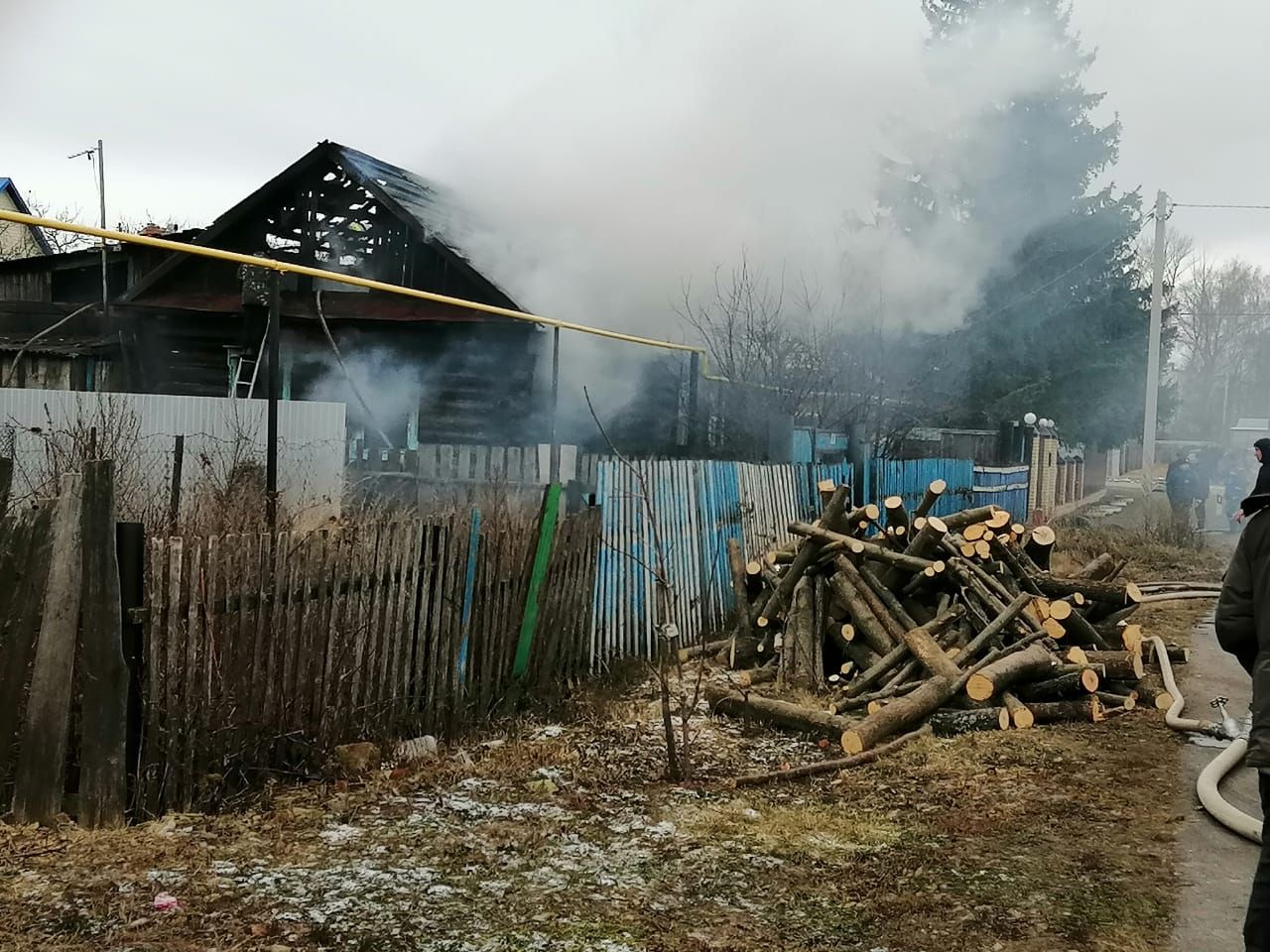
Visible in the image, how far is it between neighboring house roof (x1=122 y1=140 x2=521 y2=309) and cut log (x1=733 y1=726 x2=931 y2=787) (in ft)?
22.9

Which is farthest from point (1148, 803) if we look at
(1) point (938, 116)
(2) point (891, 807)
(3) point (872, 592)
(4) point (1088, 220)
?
(4) point (1088, 220)

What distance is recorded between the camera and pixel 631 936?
11.8 feet

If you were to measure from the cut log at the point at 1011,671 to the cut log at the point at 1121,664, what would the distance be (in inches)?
17.9

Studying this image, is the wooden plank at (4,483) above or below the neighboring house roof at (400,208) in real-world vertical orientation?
below

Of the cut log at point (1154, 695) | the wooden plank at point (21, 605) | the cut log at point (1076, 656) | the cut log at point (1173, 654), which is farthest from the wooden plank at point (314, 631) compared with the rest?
the cut log at point (1173, 654)

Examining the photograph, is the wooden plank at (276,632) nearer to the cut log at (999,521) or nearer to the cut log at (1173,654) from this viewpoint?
the cut log at (999,521)

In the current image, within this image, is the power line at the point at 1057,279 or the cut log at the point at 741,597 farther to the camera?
the power line at the point at 1057,279

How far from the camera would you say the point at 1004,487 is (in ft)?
56.5

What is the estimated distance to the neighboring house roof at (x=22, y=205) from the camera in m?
23.4

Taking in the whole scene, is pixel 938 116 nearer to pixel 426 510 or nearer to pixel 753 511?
pixel 753 511

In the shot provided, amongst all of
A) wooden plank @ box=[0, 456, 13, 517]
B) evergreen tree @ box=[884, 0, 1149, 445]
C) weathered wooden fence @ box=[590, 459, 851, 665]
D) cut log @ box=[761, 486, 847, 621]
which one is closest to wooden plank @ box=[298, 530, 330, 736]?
wooden plank @ box=[0, 456, 13, 517]

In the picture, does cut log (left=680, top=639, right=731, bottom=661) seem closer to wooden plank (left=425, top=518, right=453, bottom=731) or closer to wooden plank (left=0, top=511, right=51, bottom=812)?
wooden plank (left=425, top=518, right=453, bottom=731)

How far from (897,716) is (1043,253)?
18150 mm

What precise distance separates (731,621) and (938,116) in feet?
30.7
